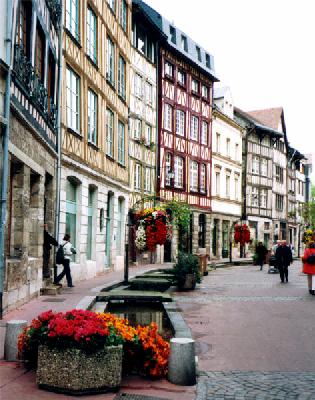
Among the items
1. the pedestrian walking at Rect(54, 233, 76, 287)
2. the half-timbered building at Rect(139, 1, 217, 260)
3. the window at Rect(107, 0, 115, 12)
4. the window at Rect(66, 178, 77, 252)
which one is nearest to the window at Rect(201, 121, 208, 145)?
the half-timbered building at Rect(139, 1, 217, 260)

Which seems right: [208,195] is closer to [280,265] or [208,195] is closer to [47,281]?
[280,265]

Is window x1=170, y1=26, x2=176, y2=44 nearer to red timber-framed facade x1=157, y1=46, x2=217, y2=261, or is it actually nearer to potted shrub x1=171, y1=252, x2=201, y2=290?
red timber-framed facade x1=157, y1=46, x2=217, y2=261

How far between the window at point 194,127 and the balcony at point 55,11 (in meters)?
21.5

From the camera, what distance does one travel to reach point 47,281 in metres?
15.2

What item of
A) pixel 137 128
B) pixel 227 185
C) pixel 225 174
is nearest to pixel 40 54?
pixel 137 128

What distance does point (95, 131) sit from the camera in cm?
2070

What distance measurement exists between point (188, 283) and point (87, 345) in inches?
477

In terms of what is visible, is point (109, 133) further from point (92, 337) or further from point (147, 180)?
point (92, 337)

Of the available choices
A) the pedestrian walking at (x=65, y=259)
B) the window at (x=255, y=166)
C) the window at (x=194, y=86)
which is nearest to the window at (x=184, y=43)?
the window at (x=194, y=86)

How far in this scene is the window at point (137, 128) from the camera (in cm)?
3001

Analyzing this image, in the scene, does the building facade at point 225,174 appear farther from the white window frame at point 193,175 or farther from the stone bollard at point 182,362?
the stone bollard at point 182,362

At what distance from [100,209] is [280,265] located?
672 centimetres

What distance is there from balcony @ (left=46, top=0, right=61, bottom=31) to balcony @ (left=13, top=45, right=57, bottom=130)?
85.0 inches

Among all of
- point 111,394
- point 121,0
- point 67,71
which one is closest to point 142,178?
point 121,0
